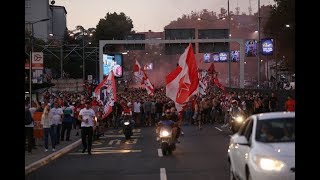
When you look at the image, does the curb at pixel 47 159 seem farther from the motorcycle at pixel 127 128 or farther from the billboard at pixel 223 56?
the billboard at pixel 223 56

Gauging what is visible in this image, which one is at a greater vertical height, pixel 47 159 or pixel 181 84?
pixel 181 84

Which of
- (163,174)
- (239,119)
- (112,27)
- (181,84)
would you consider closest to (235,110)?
(239,119)

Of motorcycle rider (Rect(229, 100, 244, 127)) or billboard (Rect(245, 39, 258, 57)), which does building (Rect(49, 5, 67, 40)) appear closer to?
billboard (Rect(245, 39, 258, 57))

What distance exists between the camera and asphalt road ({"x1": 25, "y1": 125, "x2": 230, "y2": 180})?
16031mm

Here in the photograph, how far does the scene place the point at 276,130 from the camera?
11789mm

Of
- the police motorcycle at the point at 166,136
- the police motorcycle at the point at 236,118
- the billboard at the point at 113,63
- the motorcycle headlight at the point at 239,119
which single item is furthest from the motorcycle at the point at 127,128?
the billboard at the point at 113,63

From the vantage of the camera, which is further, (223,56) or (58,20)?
(58,20)

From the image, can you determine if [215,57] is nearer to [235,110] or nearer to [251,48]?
[251,48]

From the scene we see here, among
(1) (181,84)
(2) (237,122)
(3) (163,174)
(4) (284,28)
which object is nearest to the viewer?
(3) (163,174)

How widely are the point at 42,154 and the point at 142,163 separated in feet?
15.7

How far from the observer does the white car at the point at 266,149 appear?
1038 cm

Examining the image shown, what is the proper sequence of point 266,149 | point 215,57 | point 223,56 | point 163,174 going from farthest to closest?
point 215,57, point 223,56, point 163,174, point 266,149
